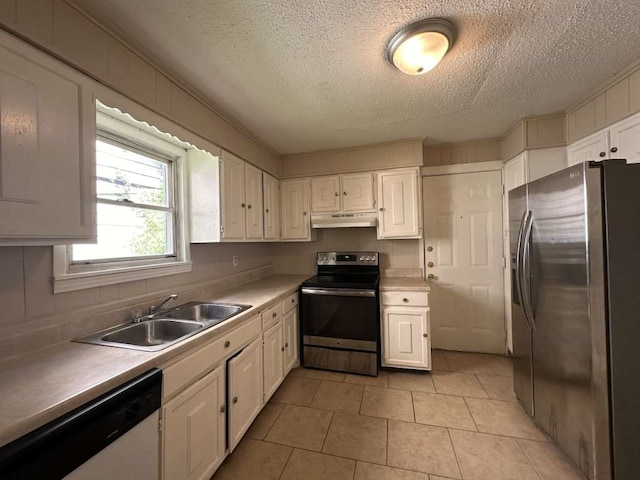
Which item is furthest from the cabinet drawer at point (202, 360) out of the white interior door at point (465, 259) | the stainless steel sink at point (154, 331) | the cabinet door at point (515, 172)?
the cabinet door at point (515, 172)

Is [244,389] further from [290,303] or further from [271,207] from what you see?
[271,207]

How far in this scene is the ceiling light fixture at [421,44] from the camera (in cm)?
128

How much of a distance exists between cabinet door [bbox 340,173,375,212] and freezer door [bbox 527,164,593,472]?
1.48 metres

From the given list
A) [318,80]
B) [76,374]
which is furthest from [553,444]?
[318,80]

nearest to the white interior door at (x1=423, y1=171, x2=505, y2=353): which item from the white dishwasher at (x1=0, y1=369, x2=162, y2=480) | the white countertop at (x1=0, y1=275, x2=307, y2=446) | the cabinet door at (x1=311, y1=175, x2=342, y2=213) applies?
the cabinet door at (x1=311, y1=175, x2=342, y2=213)

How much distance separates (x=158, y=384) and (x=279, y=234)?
2.24m

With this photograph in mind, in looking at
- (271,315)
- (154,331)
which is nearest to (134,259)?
(154,331)

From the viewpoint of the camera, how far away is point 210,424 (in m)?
1.39

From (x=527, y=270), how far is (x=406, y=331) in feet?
4.00

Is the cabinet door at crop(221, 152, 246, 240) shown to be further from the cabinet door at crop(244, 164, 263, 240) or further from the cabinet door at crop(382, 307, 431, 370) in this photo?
the cabinet door at crop(382, 307, 431, 370)

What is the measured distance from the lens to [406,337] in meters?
2.58

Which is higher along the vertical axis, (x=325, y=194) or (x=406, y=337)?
(x=325, y=194)

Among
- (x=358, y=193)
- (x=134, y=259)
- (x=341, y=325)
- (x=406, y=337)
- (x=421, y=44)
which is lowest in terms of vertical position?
(x=406, y=337)

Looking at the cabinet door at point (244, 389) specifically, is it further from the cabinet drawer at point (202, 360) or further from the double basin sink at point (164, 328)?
the double basin sink at point (164, 328)
